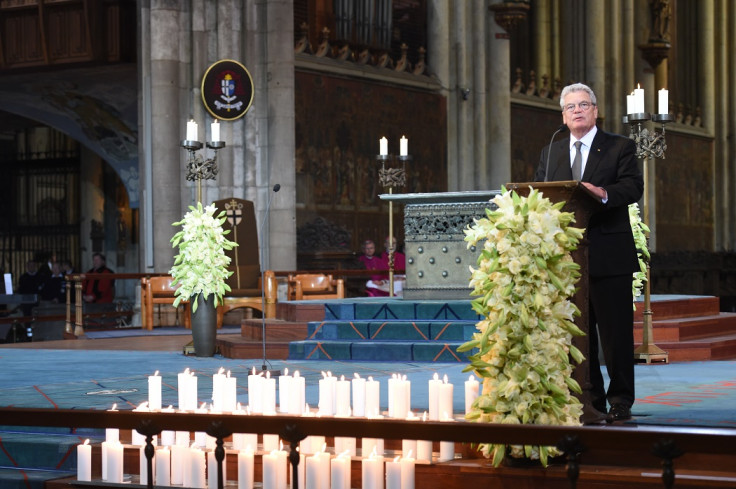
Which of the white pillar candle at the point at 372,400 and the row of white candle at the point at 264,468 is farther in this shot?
the white pillar candle at the point at 372,400

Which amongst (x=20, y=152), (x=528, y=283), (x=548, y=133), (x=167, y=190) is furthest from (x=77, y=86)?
(x=528, y=283)

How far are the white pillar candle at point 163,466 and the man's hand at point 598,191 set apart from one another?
2.06 metres

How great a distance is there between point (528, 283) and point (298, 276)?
385 inches

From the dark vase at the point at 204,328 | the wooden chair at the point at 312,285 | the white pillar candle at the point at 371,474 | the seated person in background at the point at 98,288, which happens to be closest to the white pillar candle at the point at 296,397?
the white pillar candle at the point at 371,474

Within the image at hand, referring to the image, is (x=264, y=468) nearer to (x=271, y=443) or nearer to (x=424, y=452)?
(x=271, y=443)

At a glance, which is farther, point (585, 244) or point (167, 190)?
point (167, 190)

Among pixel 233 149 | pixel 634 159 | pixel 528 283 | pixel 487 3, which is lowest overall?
pixel 528 283

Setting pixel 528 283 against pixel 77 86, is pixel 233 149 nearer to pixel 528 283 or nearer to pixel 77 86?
pixel 77 86

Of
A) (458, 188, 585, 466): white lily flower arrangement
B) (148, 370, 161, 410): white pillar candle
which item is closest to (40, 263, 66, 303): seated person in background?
(148, 370, 161, 410): white pillar candle

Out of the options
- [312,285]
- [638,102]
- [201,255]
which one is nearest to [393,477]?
[638,102]

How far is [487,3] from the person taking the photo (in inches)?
760

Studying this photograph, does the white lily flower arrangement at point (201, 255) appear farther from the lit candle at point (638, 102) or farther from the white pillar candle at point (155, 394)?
the white pillar candle at point (155, 394)

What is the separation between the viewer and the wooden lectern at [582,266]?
15.3 ft

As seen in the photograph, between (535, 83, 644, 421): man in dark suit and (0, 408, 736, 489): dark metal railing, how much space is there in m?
1.59
